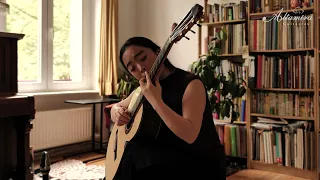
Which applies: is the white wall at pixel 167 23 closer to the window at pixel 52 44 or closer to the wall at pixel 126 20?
the wall at pixel 126 20

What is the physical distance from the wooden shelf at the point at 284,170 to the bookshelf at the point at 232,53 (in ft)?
0.45

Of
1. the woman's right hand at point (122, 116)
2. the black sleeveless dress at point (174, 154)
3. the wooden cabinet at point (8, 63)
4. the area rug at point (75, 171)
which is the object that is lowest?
the area rug at point (75, 171)

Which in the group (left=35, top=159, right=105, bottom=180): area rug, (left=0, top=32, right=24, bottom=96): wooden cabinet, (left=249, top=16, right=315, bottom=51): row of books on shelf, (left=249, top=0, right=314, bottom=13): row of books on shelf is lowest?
(left=35, top=159, right=105, bottom=180): area rug

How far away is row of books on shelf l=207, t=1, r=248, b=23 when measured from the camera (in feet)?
11.0

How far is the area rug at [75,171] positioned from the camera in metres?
3.04

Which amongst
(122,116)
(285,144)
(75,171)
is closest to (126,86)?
(75,171)

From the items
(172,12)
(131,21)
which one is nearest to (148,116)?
(172,12)

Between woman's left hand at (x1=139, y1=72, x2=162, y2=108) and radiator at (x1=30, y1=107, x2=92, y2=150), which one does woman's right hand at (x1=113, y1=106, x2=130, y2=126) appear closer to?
woman's left hand at (x1=139, y1=72, x2=162, y2=108)

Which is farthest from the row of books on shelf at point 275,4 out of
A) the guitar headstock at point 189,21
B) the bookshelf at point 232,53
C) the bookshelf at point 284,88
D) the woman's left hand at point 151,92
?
the woman's left hand at point 151,92

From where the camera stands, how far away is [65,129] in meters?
3.76

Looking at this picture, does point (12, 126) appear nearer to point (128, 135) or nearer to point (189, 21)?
point (128, 135)

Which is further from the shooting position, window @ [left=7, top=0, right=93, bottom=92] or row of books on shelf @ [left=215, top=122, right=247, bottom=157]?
window @ [left=7, top=0, right=93, bottom=92]

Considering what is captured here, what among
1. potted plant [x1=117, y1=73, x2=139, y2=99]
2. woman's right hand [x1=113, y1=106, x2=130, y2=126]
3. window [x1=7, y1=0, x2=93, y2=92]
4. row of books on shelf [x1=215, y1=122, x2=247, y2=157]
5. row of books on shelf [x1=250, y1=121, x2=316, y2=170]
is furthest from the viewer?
potted plant [x1=117, y1=73, x2=139, y2=99]

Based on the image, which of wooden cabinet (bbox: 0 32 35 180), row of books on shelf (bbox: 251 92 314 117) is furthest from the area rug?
row of books on shelf (bbox: 251 92 314 117)
